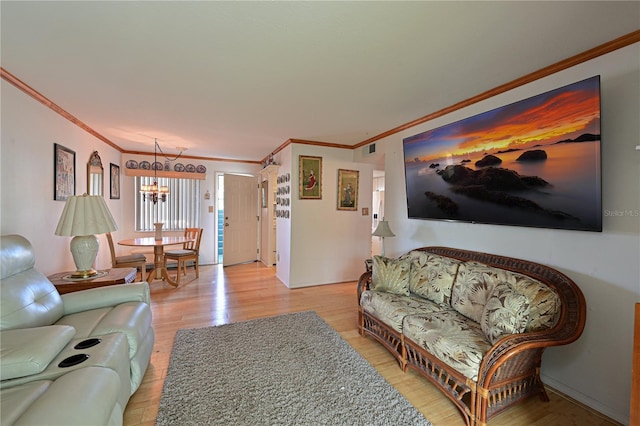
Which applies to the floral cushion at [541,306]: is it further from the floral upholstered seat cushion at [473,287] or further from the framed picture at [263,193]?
the framed picture at [263,193]

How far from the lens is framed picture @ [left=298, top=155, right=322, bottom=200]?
4242 millimetres

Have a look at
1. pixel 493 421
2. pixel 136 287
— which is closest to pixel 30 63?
pixel 136 287

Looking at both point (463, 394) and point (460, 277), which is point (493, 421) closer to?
point (463, 394)

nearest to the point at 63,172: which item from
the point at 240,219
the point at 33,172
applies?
the point at 33,172

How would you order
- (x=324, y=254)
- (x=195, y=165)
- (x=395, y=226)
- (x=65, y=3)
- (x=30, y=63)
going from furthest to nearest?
1. (x=195, y=165)
2. (x=324, y=254)
3. (x=395, y=226)
4. (x=30, y=63)
5. (x=65, y=3)

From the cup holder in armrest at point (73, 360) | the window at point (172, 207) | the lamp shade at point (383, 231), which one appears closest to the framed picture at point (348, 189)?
the lamp shade at point (383, 231)

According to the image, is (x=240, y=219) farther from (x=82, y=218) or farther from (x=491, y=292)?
(x=491, y=292)

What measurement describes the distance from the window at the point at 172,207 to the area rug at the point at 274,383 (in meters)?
3.60

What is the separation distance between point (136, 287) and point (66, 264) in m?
1.84

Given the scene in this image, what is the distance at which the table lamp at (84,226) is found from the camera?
2.39 m

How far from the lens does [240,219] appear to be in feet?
19.7

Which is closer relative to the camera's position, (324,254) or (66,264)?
(66,264)

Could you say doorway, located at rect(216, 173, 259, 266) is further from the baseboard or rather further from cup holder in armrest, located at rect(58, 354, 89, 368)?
the baseboard

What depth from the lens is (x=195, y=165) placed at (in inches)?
229
